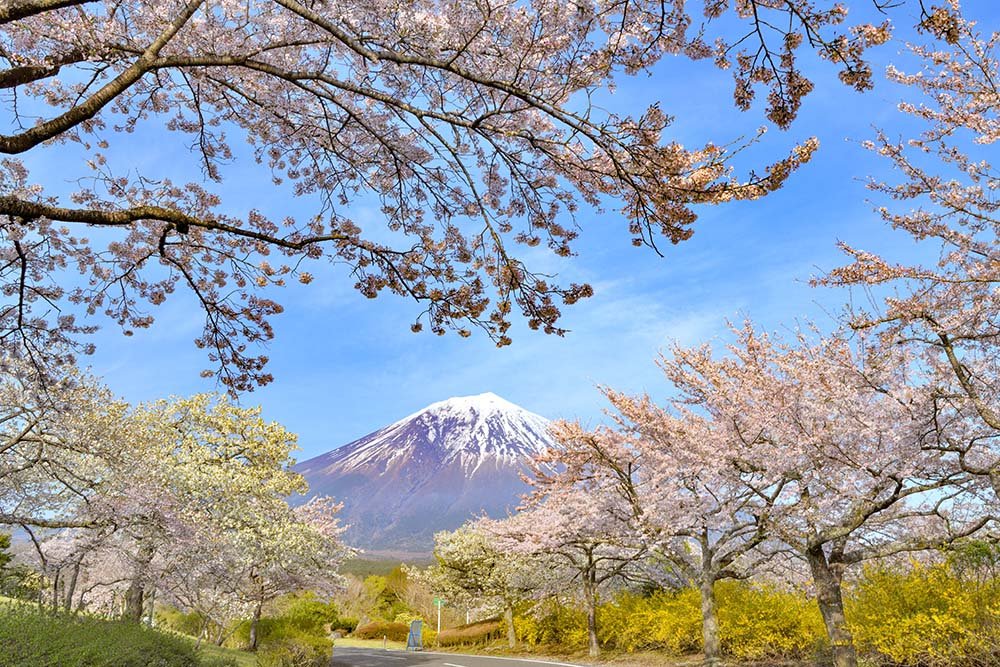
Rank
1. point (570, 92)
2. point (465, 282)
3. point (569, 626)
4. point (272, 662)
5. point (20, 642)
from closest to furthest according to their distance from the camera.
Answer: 1. point (570, 92)
2. point (465, 282)
3. point (20, 642)
4. point (272, 662)
5. point (569, 626)

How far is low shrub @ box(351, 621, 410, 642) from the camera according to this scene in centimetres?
3878

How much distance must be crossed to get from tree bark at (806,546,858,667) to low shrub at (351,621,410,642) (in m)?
32.8

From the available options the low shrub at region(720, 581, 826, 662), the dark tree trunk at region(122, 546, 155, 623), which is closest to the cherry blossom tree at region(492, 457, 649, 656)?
the low shrub at region(720, 581, 826, 662)

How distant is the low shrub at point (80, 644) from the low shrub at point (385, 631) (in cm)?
3139

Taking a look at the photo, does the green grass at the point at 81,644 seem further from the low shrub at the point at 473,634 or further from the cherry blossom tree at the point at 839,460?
the low shrub at the point at 473,634

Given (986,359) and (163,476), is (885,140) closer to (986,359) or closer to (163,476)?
(986,359)

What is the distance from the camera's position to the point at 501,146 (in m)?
5.01

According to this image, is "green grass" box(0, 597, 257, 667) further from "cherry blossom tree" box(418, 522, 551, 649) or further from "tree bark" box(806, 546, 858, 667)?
"cherry blossom tree" box(418, 522, 551, 649)

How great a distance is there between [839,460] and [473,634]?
2500cm

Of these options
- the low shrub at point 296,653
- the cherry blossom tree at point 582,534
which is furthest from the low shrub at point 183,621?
the cherry blossom tree at point 582,534

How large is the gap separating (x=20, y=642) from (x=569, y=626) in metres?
20.4

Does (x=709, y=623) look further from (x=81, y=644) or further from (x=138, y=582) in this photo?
(x=138, y=582)

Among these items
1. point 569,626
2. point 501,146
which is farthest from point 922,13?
point 569,626

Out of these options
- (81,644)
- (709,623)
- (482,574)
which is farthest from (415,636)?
(81,644)
